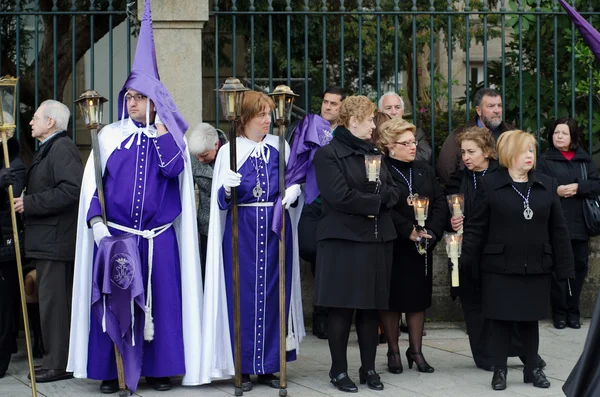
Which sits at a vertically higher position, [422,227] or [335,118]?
[335,118]

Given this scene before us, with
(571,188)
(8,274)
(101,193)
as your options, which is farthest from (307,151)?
(571,188)

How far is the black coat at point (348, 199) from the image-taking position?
7.22 metres

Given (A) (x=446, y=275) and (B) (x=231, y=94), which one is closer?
(B) (x=231, y=94)

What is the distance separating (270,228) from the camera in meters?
7.55

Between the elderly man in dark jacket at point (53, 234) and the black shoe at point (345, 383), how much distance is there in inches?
76.0

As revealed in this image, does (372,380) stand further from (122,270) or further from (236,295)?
(122,270)

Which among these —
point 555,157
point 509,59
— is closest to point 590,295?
point 555,157

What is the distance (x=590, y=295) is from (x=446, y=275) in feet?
4.42

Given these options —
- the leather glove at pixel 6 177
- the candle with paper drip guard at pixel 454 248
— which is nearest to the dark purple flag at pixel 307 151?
the candle with paper drip guard at pixel 454 248

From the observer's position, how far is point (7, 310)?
8055 mm

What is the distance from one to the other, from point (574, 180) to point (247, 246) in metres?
3.39

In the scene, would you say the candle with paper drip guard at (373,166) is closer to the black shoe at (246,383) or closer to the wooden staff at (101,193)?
the black shoe at (246,383)

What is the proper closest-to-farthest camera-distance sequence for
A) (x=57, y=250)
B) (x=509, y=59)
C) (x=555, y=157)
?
1. (x=57, y=250)
2. (x=555, y=157)
3. (x=509, y=59)

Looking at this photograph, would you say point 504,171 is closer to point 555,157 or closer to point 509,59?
point 555,157
